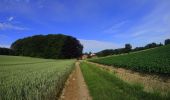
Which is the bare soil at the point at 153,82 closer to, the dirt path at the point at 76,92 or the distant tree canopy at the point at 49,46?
the dirt path at the point at 76,92

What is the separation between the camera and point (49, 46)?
13325 cm

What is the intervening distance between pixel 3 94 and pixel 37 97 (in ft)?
4.98

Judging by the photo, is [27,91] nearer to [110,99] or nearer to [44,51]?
[110,99]

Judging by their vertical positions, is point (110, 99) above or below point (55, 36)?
below

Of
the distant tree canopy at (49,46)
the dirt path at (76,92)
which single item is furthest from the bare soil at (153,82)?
the distant tree canopy at (49,46)

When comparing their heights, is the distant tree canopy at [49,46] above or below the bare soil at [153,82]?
above

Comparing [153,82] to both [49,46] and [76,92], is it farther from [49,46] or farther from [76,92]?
[49,46]

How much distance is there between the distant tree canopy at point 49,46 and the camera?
127 meters

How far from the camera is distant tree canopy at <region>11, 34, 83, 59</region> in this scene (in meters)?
127

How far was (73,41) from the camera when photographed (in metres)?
141

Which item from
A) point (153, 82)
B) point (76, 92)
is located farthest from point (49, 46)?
point (153, 82)

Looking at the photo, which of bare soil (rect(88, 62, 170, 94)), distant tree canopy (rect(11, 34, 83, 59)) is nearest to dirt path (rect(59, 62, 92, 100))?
bare soil (rect(88, 62, 170, 94))

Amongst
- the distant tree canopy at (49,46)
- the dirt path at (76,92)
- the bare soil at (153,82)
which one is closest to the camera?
the dirt path at (76,92)

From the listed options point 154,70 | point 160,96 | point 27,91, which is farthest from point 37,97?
point 154,70
